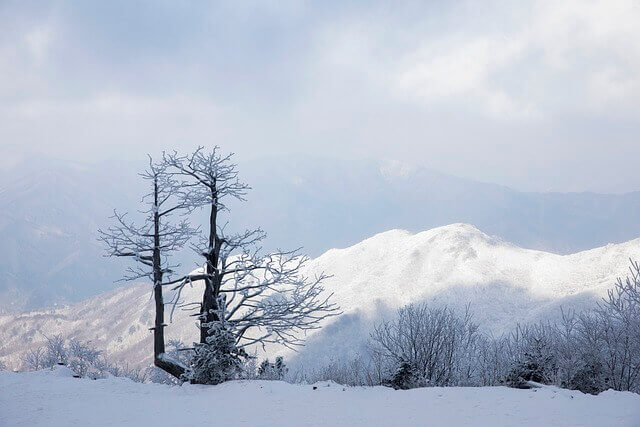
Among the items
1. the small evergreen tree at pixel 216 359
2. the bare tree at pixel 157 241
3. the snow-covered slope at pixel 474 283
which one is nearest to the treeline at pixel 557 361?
the small evergreen tree at pixel 216 359

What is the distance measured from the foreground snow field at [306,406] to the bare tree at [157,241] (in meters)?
3.15

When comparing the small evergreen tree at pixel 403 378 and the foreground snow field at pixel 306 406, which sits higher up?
the small evergreen tree at pixel 403 378

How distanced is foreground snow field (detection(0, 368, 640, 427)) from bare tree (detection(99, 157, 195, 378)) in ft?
10.3

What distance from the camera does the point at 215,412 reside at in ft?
37.8

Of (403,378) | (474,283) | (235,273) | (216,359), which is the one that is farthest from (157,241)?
(474,283)

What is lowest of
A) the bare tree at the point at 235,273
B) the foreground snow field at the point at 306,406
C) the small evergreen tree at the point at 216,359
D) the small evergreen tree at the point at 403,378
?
the foreground snow field at the point at 306,406

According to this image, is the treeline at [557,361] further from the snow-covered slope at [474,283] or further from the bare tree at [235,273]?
the snow-covered slope at [474,283]

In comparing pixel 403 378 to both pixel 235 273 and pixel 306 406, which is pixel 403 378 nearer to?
pixel 306 406

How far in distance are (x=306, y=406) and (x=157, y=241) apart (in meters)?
9.01

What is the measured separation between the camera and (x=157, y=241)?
17.5 m

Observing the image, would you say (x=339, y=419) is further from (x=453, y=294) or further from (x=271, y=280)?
(x=453, y=294)

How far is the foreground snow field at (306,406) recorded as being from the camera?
33.2 ft

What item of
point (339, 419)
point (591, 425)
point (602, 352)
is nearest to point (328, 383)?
point (339, 419)

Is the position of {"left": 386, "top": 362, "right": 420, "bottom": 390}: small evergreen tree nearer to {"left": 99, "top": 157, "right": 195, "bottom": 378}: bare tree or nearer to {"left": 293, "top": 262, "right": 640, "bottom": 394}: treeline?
{"left": 293, "top": 262, "right": 640, "bottom": 394}: treeline
